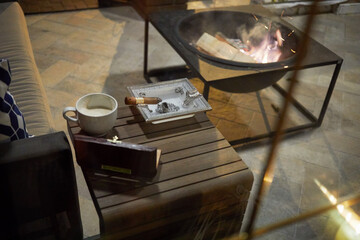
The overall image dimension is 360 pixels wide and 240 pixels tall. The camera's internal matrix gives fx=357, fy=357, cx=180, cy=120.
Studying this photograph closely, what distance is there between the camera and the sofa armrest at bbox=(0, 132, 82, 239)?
0.98 m

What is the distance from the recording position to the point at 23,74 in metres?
1.69

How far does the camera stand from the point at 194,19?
2215mm

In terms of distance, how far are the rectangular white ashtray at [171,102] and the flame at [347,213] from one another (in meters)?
0.82

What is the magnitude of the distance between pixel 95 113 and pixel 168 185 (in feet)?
1.22

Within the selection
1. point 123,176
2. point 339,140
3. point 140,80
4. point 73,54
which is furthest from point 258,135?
point 73,54

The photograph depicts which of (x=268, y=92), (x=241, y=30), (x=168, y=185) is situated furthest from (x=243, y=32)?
(x=168, y=185)

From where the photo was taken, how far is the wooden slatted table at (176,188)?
44.1 inches

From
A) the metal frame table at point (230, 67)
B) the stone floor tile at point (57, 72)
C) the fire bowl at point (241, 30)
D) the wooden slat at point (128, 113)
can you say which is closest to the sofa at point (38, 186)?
the wooden slat at point (128, 113)

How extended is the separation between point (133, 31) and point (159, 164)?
212 cm

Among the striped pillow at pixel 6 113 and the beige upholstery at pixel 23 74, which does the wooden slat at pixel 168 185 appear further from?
the beige upholstery at pixel 23 74

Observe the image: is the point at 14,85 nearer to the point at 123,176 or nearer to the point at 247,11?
the point at 123,176

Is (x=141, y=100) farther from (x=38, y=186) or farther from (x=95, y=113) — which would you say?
(x=38, y=186)

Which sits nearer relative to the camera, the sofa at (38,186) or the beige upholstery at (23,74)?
the sofa at (38,186)

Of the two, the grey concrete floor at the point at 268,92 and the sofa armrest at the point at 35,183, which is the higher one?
the sofa armrest at the point at 35,183
